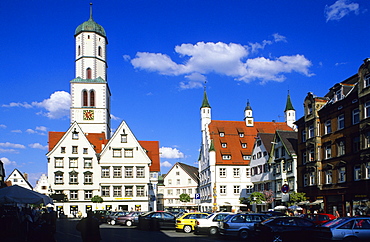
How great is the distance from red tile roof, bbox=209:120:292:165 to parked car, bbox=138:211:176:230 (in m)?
41.8

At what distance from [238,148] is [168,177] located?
23898 millimetres

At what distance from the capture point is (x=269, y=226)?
22.5 m

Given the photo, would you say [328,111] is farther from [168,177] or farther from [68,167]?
[168,177]

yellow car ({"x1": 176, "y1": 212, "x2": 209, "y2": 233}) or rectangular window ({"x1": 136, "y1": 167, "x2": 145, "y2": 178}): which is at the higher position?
rectangular window ({"x1": 136, "y1": 167, "x2": 145, "y2": 178})

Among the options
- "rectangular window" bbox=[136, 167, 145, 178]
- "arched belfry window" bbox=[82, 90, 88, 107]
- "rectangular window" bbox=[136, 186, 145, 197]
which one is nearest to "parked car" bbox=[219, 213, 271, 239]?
"rectangular window" bbox=[136, 186, 145, 197]

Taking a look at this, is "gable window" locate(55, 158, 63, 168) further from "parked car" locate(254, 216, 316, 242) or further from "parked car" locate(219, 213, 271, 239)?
"parked car" locate(254, 216, 316, 242)

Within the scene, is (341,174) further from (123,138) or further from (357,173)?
(123,138)

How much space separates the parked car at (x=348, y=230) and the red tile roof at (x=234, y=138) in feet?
191

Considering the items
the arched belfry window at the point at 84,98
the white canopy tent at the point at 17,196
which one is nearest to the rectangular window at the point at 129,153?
the arched belfry window at the point at 84,98

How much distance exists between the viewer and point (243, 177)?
260 feet

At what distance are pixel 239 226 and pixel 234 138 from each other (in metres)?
57.1

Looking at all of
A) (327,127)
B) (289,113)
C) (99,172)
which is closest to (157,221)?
(327,127)

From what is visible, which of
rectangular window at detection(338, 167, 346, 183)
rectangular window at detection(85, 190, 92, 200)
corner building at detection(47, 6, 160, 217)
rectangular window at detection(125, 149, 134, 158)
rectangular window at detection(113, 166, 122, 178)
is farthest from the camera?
rectangular window at detection(125, 149, 134, 158)

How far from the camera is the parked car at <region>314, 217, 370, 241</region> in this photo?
1959cm
